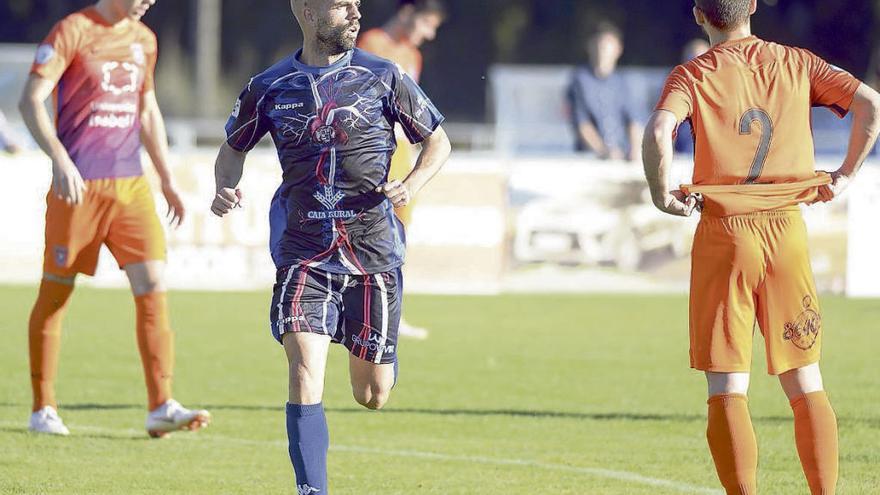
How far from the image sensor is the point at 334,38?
20.5 feet

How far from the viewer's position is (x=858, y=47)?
4209 centimetres

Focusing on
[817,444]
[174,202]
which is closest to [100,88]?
[174,202]

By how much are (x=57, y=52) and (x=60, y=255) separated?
1041mm

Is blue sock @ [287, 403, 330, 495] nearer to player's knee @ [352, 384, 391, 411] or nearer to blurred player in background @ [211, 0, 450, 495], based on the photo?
blurred player in background @ [211, 0, 450, 495]

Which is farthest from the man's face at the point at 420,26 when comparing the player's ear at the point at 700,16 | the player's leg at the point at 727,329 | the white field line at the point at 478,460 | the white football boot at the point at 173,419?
the player's leg at the point at 727,329

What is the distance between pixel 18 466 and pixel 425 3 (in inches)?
217

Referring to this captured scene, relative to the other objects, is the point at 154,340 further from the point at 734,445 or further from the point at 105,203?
the point at 734,445

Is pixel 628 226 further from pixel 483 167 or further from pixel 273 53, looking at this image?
pixel 273 53

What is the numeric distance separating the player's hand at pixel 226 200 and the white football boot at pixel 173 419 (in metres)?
2.08

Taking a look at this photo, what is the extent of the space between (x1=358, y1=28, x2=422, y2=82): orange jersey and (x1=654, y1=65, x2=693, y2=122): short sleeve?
5973 mm

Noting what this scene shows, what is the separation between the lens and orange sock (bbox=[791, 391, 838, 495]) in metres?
5.88

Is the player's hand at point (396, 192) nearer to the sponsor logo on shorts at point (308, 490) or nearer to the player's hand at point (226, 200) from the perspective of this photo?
the player's hand at point (226, 200)

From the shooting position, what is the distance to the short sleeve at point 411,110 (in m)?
6.33

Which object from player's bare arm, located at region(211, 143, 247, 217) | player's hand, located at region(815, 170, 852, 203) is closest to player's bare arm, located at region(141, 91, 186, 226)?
player's bare arm, located at region(211, 143, 247, 217)
